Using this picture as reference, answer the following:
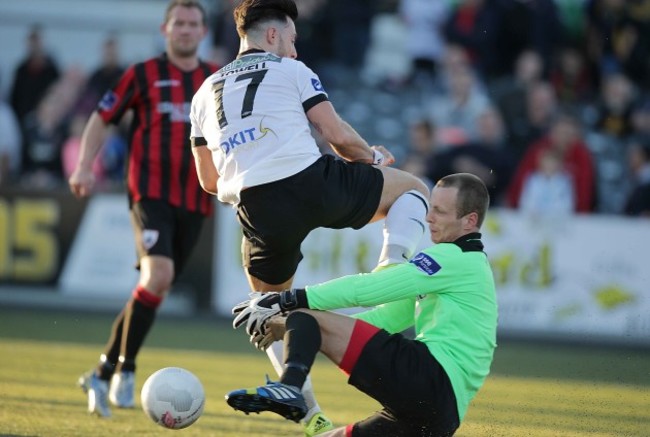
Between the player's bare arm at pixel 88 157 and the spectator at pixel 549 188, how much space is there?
605 centimetres

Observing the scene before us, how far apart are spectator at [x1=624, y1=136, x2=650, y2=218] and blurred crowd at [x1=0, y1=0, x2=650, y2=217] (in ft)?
0.16

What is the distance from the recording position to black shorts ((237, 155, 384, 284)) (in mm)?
5797

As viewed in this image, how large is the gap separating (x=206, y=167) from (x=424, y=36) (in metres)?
9.94

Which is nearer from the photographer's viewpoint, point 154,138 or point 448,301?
point 448,301

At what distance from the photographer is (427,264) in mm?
5266

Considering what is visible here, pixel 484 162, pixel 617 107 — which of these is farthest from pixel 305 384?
pixel 617 107

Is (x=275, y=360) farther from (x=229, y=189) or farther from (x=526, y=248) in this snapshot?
(x=526, y=248)

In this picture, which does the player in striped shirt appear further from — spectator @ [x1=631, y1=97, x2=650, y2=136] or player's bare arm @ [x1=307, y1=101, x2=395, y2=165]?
spectator @ [x1=631, y1=97, x2=650, y2=136]

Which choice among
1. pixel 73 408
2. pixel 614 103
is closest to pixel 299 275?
pixel 614 103

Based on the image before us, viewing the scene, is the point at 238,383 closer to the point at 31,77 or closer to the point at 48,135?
the point at 48,135

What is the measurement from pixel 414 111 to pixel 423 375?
1084cm

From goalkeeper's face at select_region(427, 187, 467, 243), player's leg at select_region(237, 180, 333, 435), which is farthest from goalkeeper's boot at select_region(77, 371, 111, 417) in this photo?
goalkeeper's face at select_region(427, 187, 467, 243)

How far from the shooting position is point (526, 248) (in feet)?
41.0

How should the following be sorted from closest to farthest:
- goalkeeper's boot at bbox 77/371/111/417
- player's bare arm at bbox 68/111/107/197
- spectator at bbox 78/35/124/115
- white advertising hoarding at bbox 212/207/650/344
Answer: goalkeeper's boot at bbox 77/371/111/417 < player's bare arm at bbox 68/111/107/197 < white advertising hoarding at bbox 212/207/650/344 < spectator at bbox 78/35/124/115
